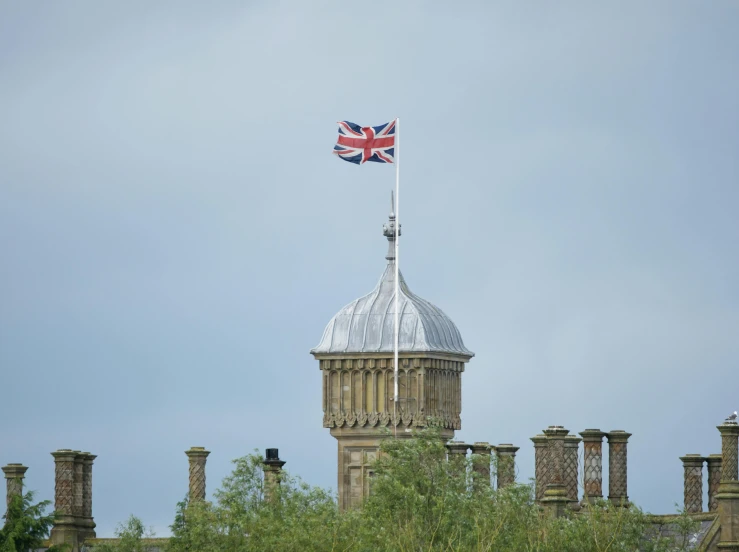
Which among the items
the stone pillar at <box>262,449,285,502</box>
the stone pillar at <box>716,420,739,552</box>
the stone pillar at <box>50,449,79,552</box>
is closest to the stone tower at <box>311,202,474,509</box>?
the stone pillar at <box>262,449,285,502</box>

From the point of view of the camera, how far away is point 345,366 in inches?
3706

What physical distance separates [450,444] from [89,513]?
42.7 ft

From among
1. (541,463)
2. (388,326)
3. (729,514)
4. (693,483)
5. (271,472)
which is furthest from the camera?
(388,326)

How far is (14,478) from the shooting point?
311 ft

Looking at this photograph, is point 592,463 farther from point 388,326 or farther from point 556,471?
point 388,326

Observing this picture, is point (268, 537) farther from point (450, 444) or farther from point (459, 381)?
point (459, 381)

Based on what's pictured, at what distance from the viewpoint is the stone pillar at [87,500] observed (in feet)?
306

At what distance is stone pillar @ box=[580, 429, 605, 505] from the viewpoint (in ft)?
280

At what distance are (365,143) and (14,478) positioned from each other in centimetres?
1601

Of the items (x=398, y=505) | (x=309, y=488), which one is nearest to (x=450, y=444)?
(x=309, y=488)

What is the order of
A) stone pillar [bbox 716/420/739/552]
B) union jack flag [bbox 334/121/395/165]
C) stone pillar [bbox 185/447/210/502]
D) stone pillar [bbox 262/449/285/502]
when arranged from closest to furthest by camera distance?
stone pillar [bbox 716/420/739/552]
stone pillar [bbox 262/449/285/502]
stone pillar [bbox 185/447/210/502]
union jack flag [bbox 334/121/395/165]

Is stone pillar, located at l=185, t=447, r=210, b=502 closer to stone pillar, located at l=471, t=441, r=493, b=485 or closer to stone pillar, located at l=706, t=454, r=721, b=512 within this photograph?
stone pillar, located at l=471, t=441, r=493, b=485

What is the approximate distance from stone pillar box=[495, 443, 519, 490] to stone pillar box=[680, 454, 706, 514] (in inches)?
208

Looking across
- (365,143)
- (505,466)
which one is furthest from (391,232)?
(505,466)
